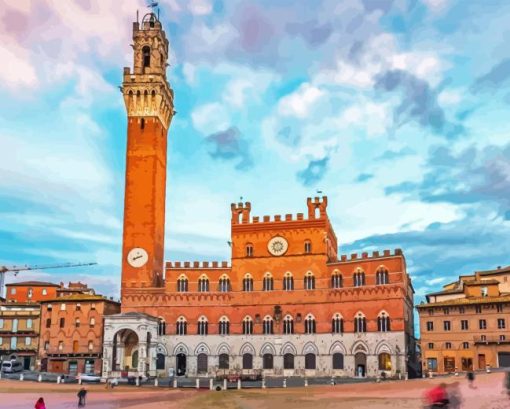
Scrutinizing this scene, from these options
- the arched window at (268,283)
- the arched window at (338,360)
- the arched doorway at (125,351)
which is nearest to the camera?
the arched window at (338,360)

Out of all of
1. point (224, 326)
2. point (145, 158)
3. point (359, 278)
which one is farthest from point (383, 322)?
point (145, 158)

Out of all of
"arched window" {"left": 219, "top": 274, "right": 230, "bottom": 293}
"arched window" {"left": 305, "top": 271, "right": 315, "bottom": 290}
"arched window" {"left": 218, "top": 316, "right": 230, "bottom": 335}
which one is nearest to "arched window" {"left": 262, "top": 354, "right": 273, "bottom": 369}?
"arched window" {"left": 218, "top": 316, "right": 230, "bottom": 335}

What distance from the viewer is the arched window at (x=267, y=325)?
7325 centimetres

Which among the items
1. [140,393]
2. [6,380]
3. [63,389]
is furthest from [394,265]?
[6,380]

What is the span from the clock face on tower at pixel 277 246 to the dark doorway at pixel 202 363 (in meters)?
15.0

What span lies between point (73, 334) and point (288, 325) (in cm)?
2765

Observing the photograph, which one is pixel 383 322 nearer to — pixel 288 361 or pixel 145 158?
pixel 288 361

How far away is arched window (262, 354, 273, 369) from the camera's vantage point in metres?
72.2

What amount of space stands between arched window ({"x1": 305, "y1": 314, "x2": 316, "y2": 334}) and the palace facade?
4.6 inches

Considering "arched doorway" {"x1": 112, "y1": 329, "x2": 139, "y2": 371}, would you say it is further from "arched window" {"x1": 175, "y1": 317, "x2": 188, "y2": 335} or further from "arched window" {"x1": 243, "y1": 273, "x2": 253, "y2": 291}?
"arched window" {"x1": 243, "y1": 273, "x2": 253, "y2": 291}

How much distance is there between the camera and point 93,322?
78.2 m

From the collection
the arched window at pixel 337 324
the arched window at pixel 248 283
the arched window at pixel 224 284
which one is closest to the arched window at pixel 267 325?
the arched window at pixel 248 283

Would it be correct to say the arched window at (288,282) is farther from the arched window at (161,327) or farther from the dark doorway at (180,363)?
the arched window at (161,327)

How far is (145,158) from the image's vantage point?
80062mm
